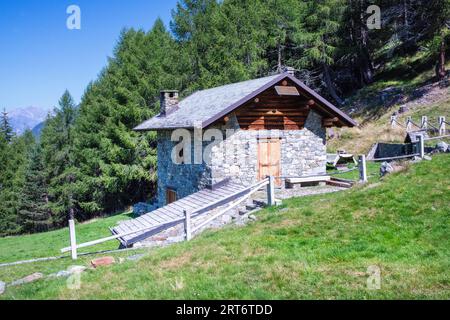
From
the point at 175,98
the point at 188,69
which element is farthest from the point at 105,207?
the point at 175,98

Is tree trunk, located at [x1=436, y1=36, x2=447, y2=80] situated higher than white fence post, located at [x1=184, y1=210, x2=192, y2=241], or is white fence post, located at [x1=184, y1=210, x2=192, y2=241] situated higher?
tree trunk, located at [x1=436, y1=36, x2=447, y2=80]

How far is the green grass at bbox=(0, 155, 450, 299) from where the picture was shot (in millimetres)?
6961

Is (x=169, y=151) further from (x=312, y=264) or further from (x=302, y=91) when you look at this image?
(x=312, y=264)

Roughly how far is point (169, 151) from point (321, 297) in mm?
17040

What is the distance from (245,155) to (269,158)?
3.87ft

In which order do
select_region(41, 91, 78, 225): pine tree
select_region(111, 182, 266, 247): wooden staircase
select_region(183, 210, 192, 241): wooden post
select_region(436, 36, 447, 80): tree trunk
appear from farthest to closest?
select_region(41, 91, 78, 225): pine tree, select_region(436, 36, 447, 80): tree trunk, select_region(111, 182, 266, 247): wooden staircase, select_region(183, 210, 192, 241): wooden post

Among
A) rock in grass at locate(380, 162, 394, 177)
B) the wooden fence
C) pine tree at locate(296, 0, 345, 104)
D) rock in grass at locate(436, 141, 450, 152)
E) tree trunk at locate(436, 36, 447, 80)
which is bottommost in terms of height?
rock in grass at locate(380, 162, 394, 177)

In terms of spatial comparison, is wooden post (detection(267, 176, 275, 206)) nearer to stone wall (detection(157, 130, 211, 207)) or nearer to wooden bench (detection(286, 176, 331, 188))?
wooden bench (detection(286, 176, 331, 188))

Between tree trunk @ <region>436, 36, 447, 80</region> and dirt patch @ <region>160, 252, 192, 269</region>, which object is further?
tree trunk @ <region>436, 36, 447, 80</region>

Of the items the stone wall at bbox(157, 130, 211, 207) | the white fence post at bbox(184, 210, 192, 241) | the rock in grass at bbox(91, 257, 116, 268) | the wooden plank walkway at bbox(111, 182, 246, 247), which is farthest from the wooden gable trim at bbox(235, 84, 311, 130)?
the rock in grass at bbox(91, 257, 116, 268)

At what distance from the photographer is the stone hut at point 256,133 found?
18438 millimetres

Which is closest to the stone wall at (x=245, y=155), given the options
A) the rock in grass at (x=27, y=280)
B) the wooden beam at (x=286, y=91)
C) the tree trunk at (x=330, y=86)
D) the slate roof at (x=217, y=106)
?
the slate roof at (x=217, y=106)

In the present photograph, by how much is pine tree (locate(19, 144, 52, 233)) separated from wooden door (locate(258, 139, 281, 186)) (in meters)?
30.2
